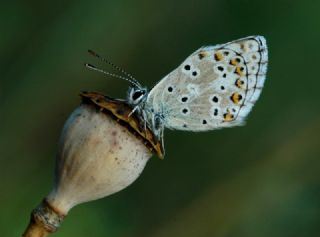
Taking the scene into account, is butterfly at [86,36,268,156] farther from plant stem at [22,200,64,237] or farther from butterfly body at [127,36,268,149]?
plant stem at [22,200,64,237]

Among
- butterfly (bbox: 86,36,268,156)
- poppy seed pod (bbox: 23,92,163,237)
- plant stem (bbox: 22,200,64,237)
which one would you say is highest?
butterfly (bbox: 86,36,268,156)

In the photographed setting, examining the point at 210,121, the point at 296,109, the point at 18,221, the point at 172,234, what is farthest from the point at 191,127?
the point at 296,109

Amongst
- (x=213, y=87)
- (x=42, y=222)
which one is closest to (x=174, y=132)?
(x=213, y=87)

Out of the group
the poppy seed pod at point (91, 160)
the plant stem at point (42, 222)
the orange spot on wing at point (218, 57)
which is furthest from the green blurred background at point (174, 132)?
the plant stem at point (42, 222)

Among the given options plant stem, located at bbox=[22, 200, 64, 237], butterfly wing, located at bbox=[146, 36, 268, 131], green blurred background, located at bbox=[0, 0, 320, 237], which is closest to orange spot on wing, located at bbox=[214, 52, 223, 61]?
butterfly wing, located at bbox=[146, 36, 268, 131]

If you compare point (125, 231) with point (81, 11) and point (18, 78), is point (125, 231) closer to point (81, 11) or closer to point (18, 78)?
point (18, 78)

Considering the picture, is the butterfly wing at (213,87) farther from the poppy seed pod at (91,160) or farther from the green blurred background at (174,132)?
the green blurred background at (174,132)

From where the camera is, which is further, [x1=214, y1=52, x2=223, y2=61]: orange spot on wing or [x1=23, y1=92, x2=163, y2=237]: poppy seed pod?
[x1=214, y1=52, x2=223, y2=61]: orange spot on wing

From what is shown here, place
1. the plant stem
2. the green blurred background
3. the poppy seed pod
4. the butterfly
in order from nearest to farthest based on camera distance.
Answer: the plant stem → the poppy seed pod → the butterfly → the green blurred background

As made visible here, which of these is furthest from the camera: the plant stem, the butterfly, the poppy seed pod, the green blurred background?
the green blurred background
